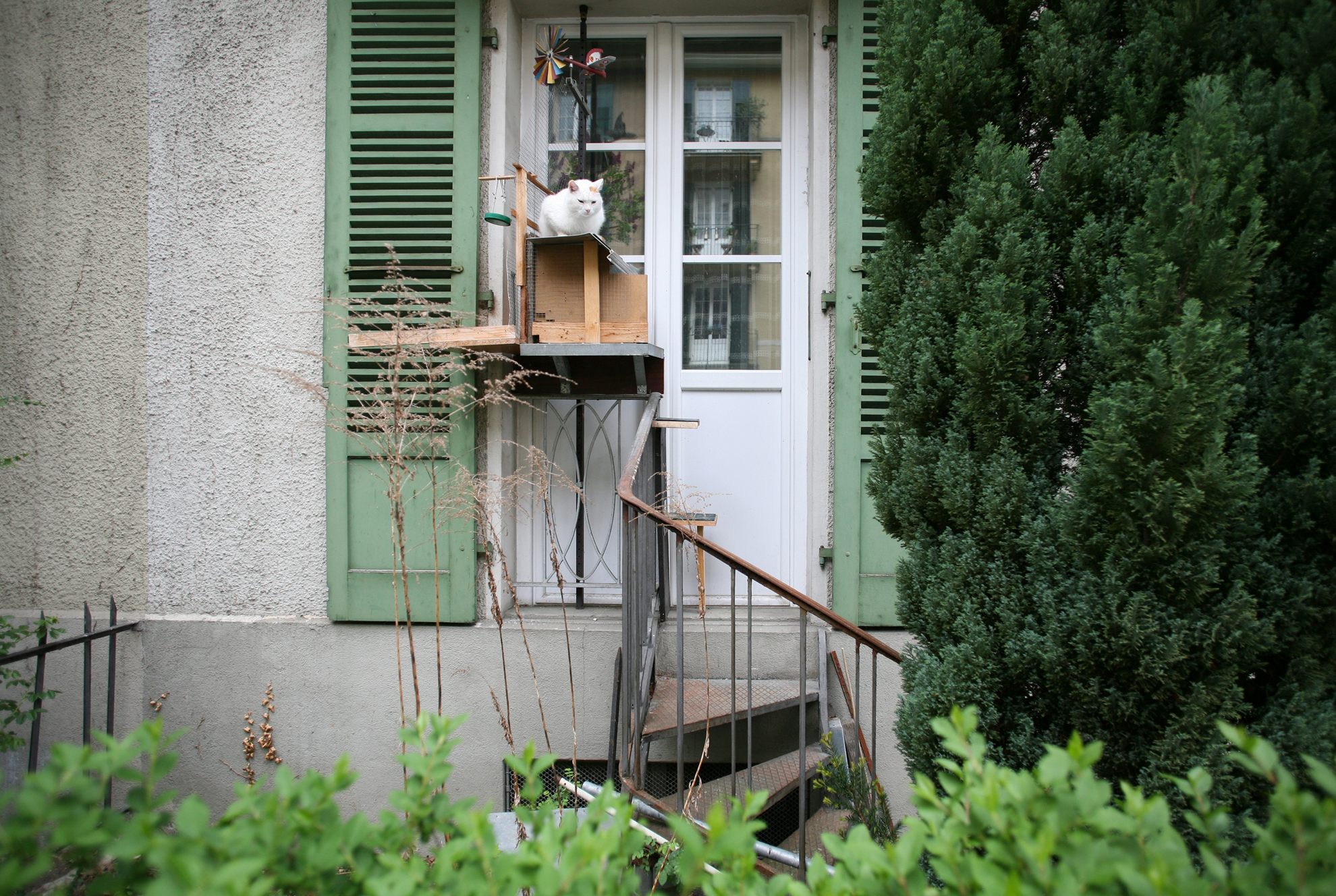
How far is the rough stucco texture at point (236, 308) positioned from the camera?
340cm

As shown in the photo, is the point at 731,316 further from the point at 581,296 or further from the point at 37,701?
the point at 37,701

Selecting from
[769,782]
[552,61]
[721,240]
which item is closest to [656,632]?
[769,782]

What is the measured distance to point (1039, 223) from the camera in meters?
1.85

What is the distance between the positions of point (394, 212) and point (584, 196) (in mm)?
936

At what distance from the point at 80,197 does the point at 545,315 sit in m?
2.20

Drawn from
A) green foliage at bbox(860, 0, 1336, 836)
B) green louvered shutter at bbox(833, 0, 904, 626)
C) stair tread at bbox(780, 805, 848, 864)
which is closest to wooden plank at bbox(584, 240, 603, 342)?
green louvered shutter at bbox(833, 0, 904, 626)

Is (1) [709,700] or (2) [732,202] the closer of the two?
(1) [709,700]

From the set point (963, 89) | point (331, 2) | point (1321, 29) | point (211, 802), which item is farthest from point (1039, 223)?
point (211, 802)

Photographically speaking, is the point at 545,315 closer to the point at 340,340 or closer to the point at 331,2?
the point at 340,340

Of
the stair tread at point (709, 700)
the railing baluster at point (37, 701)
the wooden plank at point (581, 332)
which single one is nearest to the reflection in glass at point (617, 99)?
the wooden plank at point (581, 332)

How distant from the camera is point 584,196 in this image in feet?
9.98

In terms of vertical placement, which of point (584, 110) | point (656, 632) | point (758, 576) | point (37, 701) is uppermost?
point (584, 110)

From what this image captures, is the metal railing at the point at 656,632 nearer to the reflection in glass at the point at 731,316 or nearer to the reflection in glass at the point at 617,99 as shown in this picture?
the reflection in glass at the point at 731,316

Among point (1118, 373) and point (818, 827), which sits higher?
point (1118, 373)
